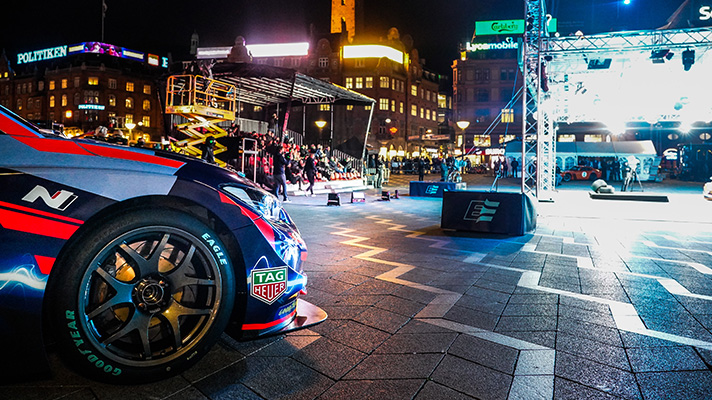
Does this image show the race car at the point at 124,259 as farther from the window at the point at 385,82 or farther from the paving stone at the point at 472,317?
the window at the point at 385,82

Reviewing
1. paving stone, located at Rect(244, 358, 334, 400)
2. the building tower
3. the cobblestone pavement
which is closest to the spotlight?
the cobblestone pavement

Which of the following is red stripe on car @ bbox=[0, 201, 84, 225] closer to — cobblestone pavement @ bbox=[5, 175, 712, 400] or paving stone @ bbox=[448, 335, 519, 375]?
cobblestone pavement @ bbox=[5, 175, 712, 400]

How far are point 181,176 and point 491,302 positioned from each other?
2.96 meters

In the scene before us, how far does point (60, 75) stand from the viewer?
61.2m

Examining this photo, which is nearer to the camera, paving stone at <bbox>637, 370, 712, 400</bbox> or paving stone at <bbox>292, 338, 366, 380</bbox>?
paving stone at <bbox>637, 370, 712, 400</bbox>

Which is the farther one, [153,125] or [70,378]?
[153,125]

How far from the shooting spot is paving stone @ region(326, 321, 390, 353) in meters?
2.72

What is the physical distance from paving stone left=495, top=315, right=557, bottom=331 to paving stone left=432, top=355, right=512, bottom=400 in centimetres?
77

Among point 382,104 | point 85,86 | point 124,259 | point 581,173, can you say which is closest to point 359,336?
point 124,259

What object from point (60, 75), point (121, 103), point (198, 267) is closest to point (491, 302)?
point (198, 267)

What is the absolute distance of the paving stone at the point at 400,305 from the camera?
3.45 m

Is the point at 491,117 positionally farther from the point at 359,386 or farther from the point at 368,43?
the point at 359,386

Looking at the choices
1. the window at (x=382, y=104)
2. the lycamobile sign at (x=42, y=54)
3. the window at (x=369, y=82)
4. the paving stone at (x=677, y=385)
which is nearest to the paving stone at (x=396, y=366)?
the paving stone at (x=677, y=385)

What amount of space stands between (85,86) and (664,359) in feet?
239
